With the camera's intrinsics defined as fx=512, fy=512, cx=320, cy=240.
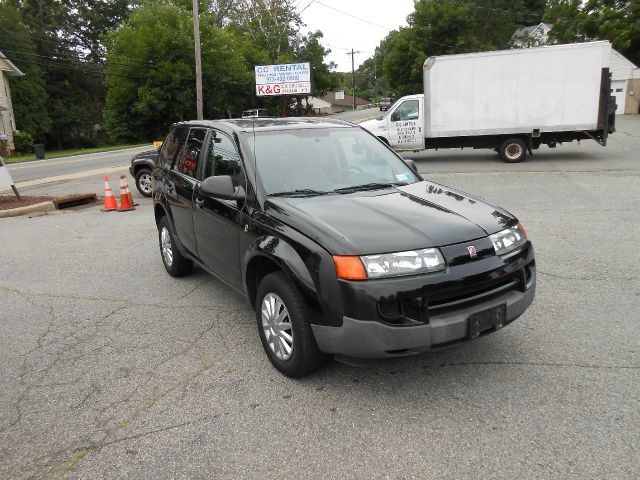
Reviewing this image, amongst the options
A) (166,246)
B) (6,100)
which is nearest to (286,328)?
(166,246)

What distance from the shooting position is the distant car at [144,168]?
1168cm

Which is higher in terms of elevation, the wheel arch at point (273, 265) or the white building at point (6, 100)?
the white building at point (6, 100)

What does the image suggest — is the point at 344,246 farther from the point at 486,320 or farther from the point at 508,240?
the point at 508,240

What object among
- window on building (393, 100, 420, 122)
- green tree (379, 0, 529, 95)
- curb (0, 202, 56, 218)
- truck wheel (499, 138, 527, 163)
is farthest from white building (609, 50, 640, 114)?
curb (0, 202, 56, 218)

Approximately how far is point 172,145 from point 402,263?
358 centimetres

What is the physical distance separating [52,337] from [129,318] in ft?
2.12

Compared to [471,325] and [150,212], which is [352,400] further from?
[150,212]

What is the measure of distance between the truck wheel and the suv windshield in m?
11.3

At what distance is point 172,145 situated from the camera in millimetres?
5625

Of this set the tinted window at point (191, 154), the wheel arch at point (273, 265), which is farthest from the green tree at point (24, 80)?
the wheel arch at point (273, 265)

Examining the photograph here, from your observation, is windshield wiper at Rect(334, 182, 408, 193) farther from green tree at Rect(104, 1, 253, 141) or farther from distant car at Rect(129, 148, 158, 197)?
green tree at Rect(104, 1, 253, 141)

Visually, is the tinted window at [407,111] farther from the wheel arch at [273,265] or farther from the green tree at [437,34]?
the green tree at [437,34]

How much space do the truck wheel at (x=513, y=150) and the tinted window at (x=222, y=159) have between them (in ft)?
→ 40.1

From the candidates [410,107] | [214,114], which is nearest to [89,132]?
[214,114]
